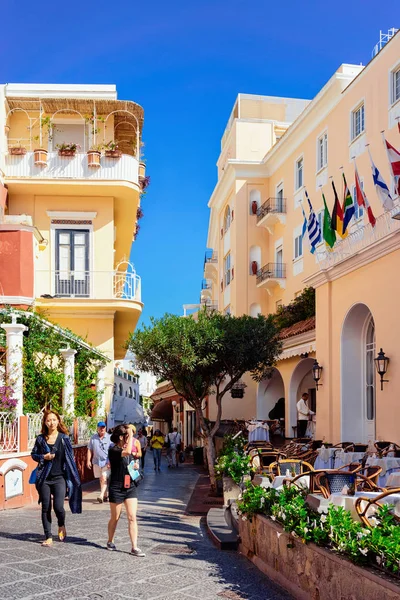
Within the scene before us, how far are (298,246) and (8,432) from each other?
2284cm

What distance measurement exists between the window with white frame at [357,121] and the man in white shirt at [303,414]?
10.1m

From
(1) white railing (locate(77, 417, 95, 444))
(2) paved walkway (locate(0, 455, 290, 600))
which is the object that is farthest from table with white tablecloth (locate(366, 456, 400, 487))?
(1) white railing (locate(77, 417, 95, 444))

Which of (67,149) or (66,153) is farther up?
(67,149)

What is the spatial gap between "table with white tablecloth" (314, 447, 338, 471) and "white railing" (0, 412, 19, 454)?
5.66m

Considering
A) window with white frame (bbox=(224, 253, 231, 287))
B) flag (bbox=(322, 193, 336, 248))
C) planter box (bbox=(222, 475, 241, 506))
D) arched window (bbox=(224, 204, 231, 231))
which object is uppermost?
arched window (bbox=(224, 204, 231, 231))

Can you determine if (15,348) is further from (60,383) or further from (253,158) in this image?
(253,158)

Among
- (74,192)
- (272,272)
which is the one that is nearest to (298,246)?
(272,272)

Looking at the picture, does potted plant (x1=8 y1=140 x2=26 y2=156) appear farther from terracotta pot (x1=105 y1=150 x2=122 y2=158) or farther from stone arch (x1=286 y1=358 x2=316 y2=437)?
stone arch (x1=286 y1=358 x2=316 y2=437)

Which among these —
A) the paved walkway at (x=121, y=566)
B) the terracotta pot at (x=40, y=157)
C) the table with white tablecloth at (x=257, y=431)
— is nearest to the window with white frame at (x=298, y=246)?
the table with white tablecloth at (x=257, y=431)

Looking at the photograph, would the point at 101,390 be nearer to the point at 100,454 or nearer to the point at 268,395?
the point at 100,454

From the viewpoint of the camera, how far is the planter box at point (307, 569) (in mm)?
5320

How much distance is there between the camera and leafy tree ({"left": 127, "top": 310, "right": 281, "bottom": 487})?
64.7ft

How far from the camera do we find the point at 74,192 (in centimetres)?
2422

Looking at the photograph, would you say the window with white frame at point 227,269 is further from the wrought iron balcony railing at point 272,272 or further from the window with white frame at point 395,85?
the window with white frame at point 395,85
